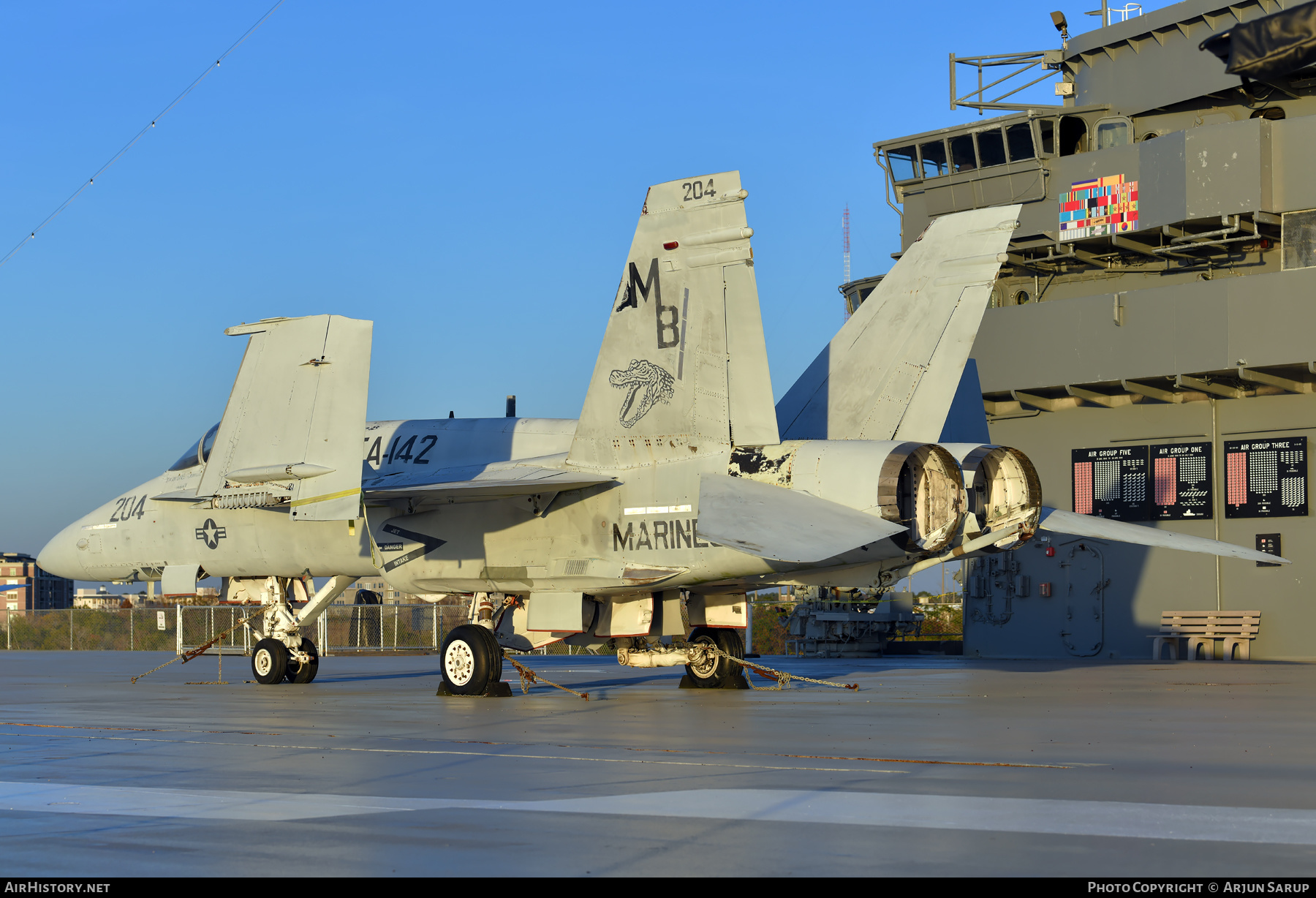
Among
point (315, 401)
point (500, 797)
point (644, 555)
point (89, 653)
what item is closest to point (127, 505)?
point (315, 401)

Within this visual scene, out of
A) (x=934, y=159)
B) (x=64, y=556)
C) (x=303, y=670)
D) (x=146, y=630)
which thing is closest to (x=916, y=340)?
(x=303, y=670)

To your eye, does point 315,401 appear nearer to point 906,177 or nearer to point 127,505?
point 127,505

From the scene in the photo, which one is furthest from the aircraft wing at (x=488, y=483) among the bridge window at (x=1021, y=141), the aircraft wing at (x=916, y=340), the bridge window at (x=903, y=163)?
the bridge window at (x=903, y=163)

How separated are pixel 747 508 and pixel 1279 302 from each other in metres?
17.1

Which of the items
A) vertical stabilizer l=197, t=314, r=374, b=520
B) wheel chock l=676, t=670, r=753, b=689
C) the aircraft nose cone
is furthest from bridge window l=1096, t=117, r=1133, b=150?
the aircraft nose cone

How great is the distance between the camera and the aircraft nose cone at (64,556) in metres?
19.9

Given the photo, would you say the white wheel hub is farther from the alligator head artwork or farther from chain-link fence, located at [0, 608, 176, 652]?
chain-link fence, located at [0, 608, 176, 652]

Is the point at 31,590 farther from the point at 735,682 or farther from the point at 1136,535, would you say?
the point at 1136,535

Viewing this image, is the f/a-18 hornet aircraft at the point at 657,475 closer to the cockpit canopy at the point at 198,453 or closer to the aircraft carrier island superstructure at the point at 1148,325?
the cockpit canopy at the point at 198,453

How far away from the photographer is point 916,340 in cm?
1530

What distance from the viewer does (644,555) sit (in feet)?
48.8

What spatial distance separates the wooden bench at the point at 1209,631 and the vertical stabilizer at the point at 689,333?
53.8 ft

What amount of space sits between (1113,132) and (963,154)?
3490 millimetres

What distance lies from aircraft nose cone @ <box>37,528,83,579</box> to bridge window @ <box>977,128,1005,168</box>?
21217mm
